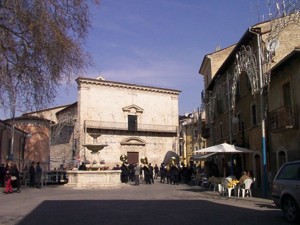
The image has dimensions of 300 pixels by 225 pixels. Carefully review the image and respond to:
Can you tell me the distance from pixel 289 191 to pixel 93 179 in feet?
51.2

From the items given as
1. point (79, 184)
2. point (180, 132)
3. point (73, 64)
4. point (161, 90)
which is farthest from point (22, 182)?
point (180, 132)

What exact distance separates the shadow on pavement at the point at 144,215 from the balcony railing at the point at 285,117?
6.27m

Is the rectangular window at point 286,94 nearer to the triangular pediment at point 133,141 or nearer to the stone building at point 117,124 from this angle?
the stone building at point 117,124

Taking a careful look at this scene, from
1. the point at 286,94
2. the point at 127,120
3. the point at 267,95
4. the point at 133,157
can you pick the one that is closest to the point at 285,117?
the point at 286,94

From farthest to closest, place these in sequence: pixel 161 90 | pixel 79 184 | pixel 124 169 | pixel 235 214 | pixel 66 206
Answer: pixel 161 90, pixel 124 169, pixel 79 184, pixel 66 206, pixel 235 214

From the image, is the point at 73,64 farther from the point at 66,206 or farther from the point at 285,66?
the point at 285,66

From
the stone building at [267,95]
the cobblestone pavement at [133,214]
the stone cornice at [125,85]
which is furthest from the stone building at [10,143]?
the cobblestone pavement at [133,214]

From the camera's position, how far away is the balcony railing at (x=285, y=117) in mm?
17422

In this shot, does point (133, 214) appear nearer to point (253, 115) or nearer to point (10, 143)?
point (253, 115)

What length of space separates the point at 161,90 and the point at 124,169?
2817cm

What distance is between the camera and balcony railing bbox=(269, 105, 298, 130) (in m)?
17.4

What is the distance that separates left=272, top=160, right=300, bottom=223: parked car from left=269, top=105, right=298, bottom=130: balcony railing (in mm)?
7293

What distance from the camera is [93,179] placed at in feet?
77.8

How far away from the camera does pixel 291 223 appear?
9453 mm
